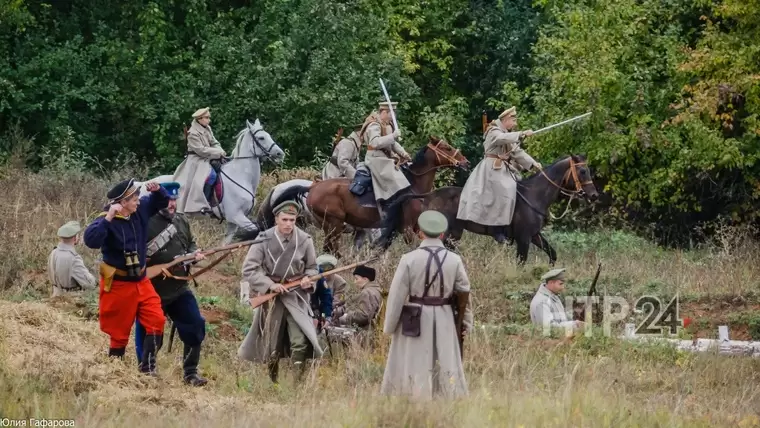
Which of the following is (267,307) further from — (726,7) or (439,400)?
(726,7)

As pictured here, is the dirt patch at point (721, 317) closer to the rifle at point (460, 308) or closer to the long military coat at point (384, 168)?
the long military coat at point (384, 168)

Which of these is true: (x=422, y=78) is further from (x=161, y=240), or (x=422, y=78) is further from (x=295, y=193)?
(x=161, y=240)

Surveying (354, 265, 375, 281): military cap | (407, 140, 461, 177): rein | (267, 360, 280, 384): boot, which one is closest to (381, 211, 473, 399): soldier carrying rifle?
(267, 360, 280, 384): boot

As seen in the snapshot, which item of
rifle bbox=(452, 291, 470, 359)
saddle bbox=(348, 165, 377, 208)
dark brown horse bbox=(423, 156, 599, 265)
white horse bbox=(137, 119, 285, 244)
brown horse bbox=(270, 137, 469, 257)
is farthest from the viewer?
white horse bbox=(137, 119, 285, 244)

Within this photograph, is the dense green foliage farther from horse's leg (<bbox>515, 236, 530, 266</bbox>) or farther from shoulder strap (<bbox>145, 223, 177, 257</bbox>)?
shoulder strap (<bbox>145, 223, 177, 257</bbox>)

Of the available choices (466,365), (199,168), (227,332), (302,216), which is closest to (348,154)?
(302,216)

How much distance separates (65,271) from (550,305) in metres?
5.72

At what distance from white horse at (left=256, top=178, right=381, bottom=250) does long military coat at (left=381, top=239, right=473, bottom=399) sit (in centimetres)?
995

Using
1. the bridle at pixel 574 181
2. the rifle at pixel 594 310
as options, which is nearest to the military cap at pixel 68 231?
the rifle at pixel 594 310

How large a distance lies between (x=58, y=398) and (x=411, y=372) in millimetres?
2818

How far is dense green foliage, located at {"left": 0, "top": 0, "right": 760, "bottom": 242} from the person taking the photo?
2945cm

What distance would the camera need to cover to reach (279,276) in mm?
14859

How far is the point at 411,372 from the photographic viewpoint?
13.2m

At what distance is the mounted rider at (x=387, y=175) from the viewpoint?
891 inches
